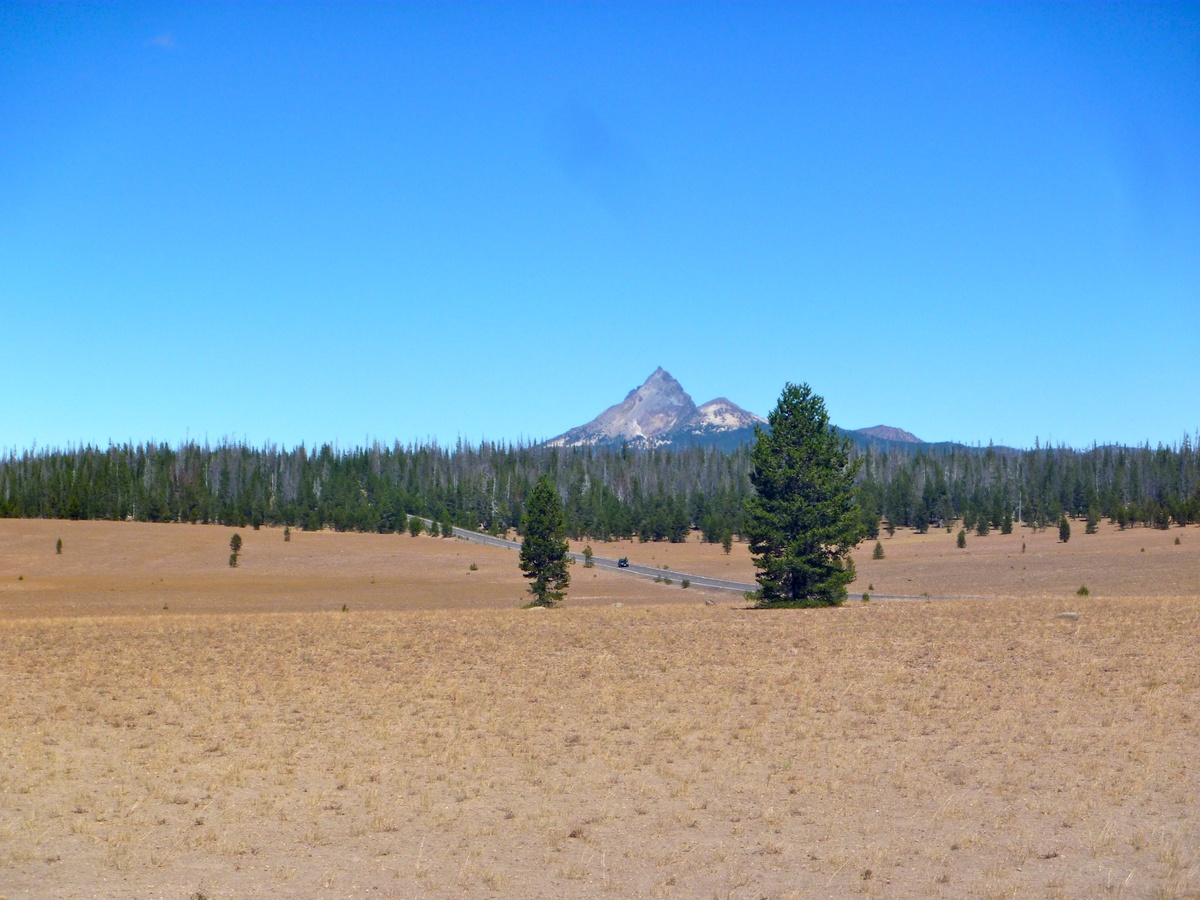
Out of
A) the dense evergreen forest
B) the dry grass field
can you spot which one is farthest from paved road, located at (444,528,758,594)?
the dry grass field

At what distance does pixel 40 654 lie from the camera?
2780 centimetres

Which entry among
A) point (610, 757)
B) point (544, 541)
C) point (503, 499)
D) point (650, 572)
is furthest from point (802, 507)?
point (503, 499)

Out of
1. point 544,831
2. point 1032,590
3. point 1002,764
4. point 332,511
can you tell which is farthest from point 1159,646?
point 332,511

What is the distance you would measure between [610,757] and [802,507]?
2959 cm

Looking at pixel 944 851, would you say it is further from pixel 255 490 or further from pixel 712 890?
pixel 255 490

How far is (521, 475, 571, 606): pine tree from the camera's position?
168 feet

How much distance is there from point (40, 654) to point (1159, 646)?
92.9 feet

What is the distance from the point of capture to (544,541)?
52406mm

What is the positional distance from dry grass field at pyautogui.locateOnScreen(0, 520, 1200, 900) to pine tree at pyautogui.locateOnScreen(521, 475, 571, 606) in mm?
15444

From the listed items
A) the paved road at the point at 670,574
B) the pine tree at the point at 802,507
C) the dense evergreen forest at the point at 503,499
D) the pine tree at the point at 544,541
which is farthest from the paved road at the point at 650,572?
the pine tree at the point at 802,507

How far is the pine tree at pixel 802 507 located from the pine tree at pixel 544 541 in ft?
33.3

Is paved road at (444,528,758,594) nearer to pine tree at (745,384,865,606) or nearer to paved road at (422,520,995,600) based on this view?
paved road at (422,520,995,600)

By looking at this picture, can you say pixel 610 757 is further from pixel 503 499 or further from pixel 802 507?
pixel 503 499

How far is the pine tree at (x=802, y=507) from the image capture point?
4459 centimetres
